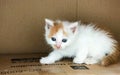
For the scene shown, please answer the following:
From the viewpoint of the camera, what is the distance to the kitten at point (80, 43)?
48.5 inches

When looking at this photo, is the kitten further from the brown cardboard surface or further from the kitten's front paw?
the brown cardboard surface

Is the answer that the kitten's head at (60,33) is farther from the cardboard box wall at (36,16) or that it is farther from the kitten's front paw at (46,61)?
the cardboard box wall at (36,16)

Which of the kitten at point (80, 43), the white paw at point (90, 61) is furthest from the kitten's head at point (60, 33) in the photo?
the white paw at point (90, 61)

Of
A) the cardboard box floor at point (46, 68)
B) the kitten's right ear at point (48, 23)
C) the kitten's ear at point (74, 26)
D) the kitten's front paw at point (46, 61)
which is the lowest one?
the cardboard box floor at point (46, 68)

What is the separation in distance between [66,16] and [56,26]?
0.23 m

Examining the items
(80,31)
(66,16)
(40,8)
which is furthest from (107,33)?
(40,8)

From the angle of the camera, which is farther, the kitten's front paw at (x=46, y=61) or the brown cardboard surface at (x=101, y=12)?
the brown cardboard surface at (x=101, y=12)

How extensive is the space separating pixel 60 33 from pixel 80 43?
4.5 inches

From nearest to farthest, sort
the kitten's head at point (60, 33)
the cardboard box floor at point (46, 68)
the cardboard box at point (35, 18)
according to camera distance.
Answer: the cardboard box floor at point (46, 68) → the kitten's head at point (60, 33) → the cardboard box at point (35, 18)

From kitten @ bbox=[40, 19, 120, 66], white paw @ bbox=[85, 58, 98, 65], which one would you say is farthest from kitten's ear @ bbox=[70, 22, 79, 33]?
white paw @ bbox=[85, 58, 98, 65]

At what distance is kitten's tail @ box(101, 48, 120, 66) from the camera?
1.23m

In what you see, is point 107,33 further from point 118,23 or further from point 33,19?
point 33,19

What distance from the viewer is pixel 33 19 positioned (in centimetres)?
142

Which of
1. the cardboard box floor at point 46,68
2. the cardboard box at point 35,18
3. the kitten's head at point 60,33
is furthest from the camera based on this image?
the cardboard box at point 35,18
